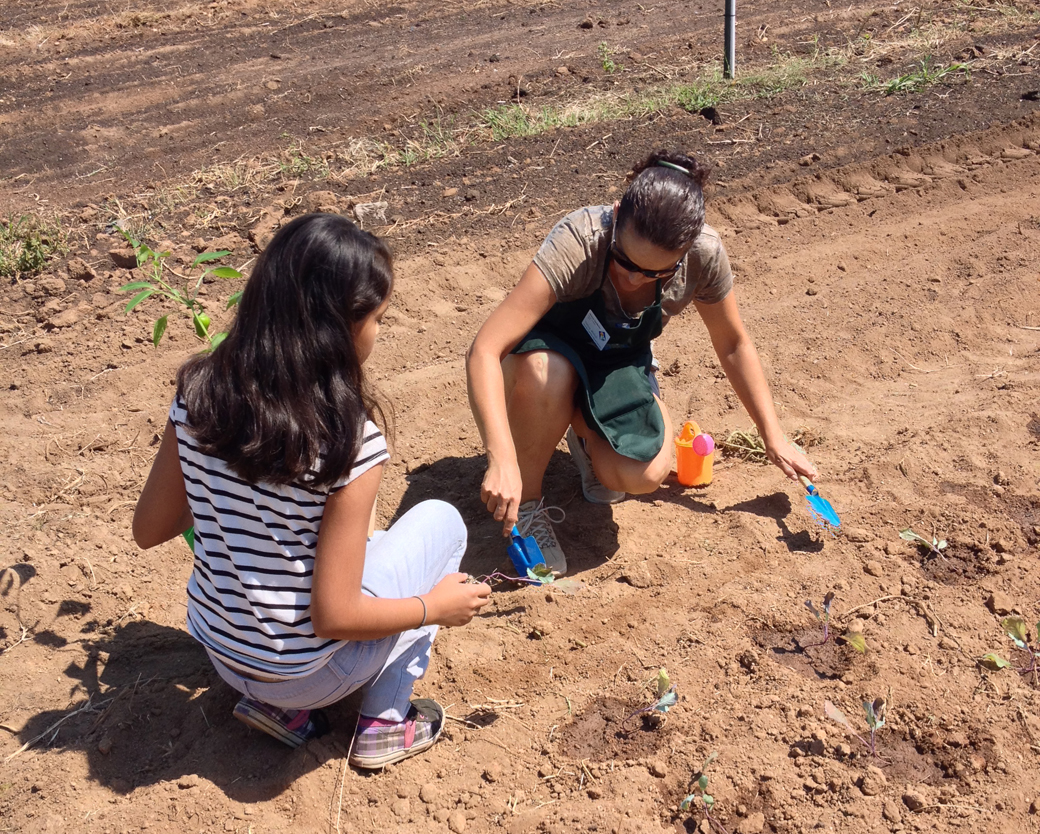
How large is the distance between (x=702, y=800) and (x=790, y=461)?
1.05 m

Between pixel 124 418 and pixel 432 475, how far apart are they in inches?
46.3

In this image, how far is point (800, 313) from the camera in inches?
154

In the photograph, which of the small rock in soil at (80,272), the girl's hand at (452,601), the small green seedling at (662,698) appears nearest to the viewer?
the girl's hand at (452,601)

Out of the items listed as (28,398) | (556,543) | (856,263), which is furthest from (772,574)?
(28,398)

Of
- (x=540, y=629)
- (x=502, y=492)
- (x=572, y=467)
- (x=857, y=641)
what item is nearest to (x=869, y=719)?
(x=857, y=641)

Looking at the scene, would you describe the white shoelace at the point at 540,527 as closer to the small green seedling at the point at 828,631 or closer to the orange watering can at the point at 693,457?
the orange watering can at the point at 693,457

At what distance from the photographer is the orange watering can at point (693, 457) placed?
3020mm

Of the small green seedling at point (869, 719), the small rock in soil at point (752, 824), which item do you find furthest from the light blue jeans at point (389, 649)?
the small green seedling at point (869, 719)

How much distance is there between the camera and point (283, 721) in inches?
81.8

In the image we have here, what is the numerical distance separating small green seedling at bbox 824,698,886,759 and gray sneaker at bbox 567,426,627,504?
105cm

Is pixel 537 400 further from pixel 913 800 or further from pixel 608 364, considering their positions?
pixel 913 800

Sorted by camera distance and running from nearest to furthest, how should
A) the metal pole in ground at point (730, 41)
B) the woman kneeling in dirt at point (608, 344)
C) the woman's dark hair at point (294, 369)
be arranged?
the woman's dark hair at point (294, 369), the woman kneeling in dirt at point (608, 344), the metal pole in ground at point (730, 41)

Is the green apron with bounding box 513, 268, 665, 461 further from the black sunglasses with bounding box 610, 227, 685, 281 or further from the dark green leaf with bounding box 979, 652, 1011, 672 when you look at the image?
the dark green leaf with bounding box 979, 652, 1011, 672

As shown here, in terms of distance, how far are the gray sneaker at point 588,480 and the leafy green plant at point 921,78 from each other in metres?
3.47
